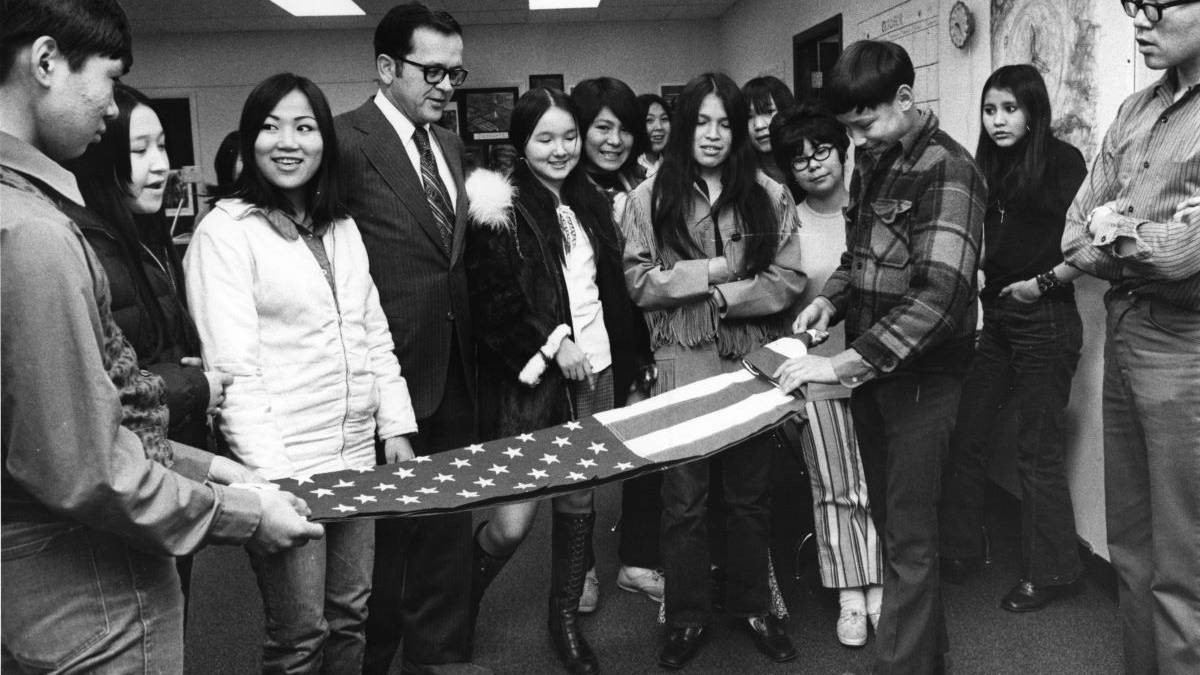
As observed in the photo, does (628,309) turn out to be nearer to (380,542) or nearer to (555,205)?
(555,205)

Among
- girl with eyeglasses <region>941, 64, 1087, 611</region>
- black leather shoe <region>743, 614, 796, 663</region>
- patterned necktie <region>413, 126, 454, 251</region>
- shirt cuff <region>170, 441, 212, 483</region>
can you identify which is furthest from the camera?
girl with eyeglasses <region>941, 64, 1087, 611</region>

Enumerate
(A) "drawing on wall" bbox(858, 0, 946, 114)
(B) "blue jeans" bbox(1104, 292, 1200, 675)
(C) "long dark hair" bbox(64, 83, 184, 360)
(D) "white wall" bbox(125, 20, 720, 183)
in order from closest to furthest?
(C) "long dark hair" bbox(64, 83, 184, 360) < (B) "blue jeans" bbox(1104, 292, 1200, 675) < (A) "drawing on wall" bbox(858, 0, 946, 114) < (D) "white wall" bbox(125, 20, 720, 183)

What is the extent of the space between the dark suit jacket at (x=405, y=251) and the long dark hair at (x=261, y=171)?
164mm

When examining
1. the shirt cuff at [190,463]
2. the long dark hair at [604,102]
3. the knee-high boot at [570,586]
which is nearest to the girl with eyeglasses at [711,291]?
the knee-high boot at [570,586]

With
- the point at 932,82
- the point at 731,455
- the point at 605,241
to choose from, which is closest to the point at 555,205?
the point at 605,241

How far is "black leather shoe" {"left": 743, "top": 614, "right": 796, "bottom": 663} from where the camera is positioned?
2.65 metres

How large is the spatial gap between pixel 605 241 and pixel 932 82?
8.64 ft

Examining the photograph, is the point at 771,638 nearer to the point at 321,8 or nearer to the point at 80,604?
the point at 80,604

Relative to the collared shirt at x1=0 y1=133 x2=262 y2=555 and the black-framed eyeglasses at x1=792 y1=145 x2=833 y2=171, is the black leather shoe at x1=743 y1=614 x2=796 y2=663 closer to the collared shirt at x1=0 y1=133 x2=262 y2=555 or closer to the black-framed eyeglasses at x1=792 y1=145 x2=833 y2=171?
the black-framed eyeglasses at x1=792 y1=145 x2=833 y2=171

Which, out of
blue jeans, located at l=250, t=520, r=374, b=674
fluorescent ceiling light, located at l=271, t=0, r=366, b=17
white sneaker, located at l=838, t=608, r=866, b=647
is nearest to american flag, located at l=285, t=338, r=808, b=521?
blue jeans, located at l=250, t=520, r=374, b=674

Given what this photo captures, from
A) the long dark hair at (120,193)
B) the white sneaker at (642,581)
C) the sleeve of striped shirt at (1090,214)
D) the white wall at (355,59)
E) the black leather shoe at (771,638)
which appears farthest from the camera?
the white wall at (355,59)

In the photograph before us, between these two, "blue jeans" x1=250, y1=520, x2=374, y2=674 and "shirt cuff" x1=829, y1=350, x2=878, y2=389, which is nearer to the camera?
"blue jeans" x1=250, y1=520, x2=374, y2=674

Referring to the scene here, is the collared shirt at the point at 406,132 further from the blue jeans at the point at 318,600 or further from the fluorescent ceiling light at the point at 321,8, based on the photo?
the fluorescent ceiling light at the point at 321,8

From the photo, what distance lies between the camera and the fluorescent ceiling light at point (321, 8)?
837 centimetres
